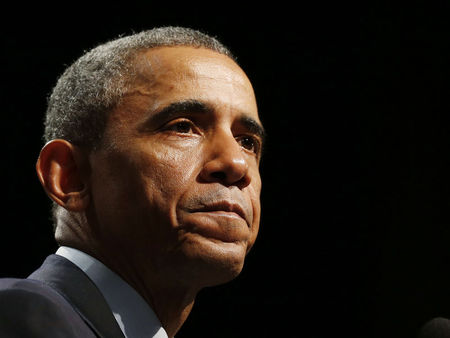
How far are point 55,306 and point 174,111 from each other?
0.54 metres

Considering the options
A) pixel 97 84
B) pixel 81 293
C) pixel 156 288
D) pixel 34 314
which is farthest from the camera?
pixel 97 84

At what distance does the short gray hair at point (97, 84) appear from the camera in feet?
5.53

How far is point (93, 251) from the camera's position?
1634 mm

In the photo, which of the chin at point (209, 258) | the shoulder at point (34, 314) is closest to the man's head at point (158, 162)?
the chin at point (209, 258)

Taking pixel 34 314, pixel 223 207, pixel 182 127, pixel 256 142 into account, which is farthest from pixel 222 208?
pixel 34 314

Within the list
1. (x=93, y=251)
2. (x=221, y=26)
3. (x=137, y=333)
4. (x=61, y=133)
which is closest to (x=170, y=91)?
(x=61, y=133)

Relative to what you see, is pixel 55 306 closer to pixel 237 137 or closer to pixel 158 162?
pixel 158 162

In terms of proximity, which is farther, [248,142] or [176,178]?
[248,142]

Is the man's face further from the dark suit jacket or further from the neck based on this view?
the dark suit jacket

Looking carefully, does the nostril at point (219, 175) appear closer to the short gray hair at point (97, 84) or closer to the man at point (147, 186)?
the man at point (147, 186)

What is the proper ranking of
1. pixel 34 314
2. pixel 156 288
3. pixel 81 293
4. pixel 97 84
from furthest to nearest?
pixel 97 84 → pixel 156 288 → pixel 81 293 → pixel 34 314

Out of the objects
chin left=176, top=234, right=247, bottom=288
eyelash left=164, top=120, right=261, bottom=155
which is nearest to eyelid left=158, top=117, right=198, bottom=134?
eyelash left=164, top=120, right=261, bottom=155

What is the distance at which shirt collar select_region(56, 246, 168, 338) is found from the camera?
5.10ft

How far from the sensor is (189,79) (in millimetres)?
1674
